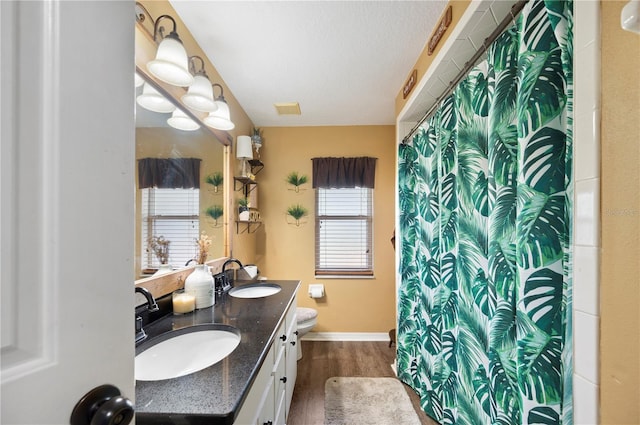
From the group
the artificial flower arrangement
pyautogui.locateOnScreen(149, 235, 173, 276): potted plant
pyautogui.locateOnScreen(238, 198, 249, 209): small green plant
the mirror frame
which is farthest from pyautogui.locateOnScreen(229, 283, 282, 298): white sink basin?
pyautogui.locateOnScreen(238, 198, 249, 209): small green plant

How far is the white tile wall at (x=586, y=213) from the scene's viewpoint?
59cm

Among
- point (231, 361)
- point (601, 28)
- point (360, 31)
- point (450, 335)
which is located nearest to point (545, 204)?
point (601, 28)

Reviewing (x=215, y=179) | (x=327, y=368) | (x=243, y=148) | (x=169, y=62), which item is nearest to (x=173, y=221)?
(x=215, y=179)

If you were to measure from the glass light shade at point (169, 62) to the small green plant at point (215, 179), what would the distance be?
0.74 m

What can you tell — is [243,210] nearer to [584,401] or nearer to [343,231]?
[343,231]

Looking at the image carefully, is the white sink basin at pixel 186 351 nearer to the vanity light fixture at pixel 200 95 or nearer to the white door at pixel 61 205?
the white door at pixel 61 205

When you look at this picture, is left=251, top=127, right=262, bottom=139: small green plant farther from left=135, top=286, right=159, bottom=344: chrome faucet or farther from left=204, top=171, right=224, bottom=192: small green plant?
left=135, top=286, right=159, bottom=344: chrome faucet

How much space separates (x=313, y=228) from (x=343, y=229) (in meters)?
0.35

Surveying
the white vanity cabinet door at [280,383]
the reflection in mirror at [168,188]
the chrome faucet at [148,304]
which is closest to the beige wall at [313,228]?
the reflection in mirror at [168,188]

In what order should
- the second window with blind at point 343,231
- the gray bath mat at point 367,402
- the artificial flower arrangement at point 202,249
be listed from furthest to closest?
the second window with blind at point 343,231 → the gray bath mat at point 367,402 → the artificial flower arrangement at point 202,249

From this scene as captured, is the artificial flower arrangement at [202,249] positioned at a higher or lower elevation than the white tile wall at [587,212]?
lower

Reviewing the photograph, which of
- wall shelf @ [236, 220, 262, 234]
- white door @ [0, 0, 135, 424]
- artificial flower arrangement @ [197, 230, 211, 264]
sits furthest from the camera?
wall shelf @ [236, 220, 262, 234]

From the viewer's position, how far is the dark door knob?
1.16ft

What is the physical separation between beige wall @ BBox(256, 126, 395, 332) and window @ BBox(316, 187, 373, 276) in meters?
0.09
